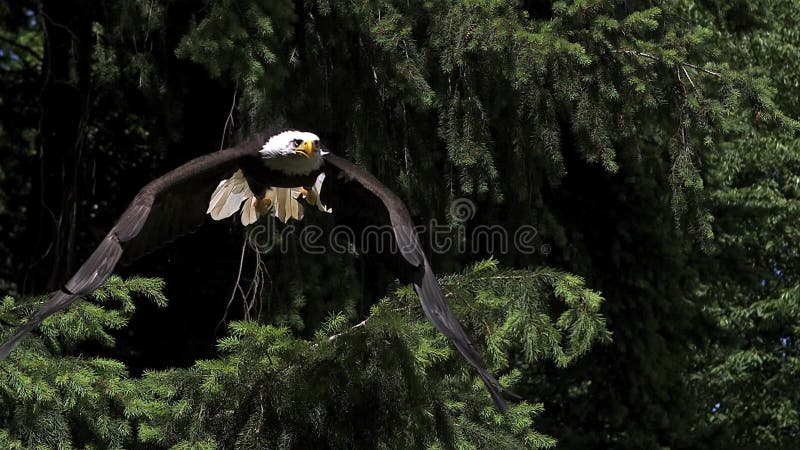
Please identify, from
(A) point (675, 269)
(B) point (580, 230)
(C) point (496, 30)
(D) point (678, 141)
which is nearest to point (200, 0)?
(C) point (496, 30)

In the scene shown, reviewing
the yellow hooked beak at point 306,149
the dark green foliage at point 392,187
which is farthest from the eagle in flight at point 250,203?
the dark green foliage at point 392,187

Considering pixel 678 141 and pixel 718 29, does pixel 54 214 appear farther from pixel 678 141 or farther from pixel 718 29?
pixel 718 29

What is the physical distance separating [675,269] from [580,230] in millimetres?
701

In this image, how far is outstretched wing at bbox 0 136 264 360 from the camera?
3.64m

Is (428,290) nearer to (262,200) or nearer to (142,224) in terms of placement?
(142,224)

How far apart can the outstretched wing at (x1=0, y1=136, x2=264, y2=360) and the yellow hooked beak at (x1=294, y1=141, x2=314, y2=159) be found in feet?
0.92

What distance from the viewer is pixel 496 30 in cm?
524

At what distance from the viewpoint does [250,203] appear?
5648 millimetres

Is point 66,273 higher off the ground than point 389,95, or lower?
lower

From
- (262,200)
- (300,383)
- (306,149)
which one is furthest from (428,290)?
(262,200)

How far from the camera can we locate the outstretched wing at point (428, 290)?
361 centimetres

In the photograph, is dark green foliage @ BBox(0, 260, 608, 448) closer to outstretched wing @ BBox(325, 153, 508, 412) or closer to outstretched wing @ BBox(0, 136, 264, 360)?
outstretched wing @ BBox(325, 153, 508, 412)

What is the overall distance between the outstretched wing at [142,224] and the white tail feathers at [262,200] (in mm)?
228

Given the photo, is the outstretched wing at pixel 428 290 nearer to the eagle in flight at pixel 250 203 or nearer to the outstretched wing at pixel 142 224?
the eagle in flight at pixel 250 203
